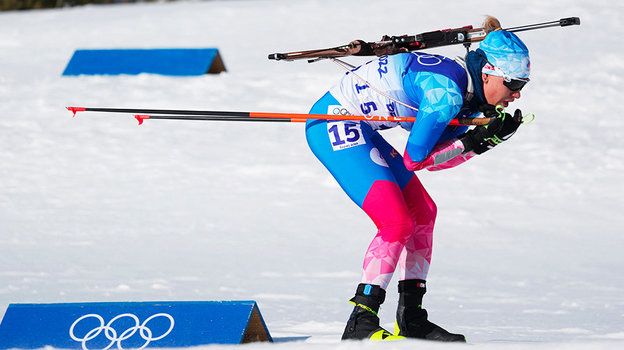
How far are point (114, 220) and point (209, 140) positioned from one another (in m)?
2.19

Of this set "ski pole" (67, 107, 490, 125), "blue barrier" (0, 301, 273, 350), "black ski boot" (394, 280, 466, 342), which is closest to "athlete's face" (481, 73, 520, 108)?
"ski pole" (67, 107, 490, 125)

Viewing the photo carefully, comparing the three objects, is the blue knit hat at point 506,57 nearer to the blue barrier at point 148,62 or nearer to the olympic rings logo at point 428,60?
the olympic rings logo at point 428,60

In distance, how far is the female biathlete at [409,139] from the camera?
3842mm

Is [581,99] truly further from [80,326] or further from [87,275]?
[80,326]

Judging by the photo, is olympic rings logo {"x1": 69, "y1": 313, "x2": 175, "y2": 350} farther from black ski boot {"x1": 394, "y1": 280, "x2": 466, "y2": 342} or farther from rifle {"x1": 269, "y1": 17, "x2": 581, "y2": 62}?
rifle {"x1": 269, "y1": 17, "x2": 581, "y2": 62}

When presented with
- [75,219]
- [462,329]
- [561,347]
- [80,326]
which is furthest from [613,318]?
[75,219]

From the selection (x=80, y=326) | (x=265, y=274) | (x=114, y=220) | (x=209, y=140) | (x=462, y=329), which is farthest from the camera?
(x=209, y=140)

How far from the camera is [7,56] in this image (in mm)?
12383

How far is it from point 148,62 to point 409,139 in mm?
7727

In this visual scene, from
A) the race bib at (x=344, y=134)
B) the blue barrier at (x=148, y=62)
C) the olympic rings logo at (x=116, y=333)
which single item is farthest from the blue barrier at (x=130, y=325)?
the blue barrier at (x=148, y=62)

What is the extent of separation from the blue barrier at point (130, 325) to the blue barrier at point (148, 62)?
22.1ft

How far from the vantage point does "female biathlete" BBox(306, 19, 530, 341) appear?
384 cm

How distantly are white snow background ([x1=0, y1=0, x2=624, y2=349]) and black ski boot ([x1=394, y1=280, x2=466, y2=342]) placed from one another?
1.37 feet

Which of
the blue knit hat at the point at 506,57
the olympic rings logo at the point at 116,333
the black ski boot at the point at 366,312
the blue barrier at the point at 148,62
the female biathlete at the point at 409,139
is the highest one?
the blue barrier at the point at 148,62
